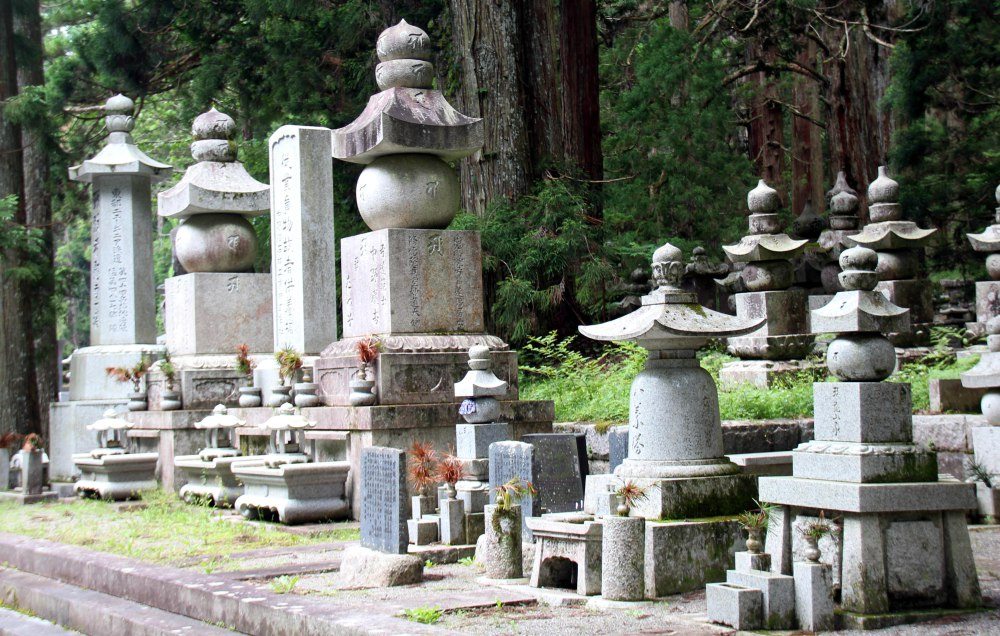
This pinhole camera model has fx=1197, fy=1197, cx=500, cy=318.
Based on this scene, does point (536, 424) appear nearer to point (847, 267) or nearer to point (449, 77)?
point (847, 267)

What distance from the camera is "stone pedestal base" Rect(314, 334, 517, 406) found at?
10617 millimetres

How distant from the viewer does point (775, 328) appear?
42.9 ft

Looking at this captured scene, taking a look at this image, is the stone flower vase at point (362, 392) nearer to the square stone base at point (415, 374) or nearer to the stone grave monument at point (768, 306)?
the square stone base at point (415, 374)

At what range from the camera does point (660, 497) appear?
24.1 ft

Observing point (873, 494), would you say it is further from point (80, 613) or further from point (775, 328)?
point (775, 328)

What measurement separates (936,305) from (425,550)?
14550 millimetres

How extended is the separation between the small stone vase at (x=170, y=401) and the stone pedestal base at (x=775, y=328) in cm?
640

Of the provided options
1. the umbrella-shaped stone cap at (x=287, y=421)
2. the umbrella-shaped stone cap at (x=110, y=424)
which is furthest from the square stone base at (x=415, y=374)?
the umbrella-shaped stone cap at (x=110, y=424)

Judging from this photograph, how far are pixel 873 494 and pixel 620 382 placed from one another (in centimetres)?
698

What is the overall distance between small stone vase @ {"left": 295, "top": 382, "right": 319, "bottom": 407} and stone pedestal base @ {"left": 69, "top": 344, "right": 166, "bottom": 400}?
4574 millimetres

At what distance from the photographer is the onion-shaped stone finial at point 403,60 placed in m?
11.5

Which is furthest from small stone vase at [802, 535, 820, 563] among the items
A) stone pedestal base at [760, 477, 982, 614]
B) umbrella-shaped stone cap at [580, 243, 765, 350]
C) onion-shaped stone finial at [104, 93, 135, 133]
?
onion-shaped stone finial at [104, 93, 135, 133]

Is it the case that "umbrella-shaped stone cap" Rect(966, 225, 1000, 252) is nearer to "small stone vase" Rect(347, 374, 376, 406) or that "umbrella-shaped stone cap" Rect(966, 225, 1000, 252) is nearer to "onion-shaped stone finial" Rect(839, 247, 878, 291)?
"onion-shaped stone finial" Rect(839, 247, 878, 291)

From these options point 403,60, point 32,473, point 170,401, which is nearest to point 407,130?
point 403,60
